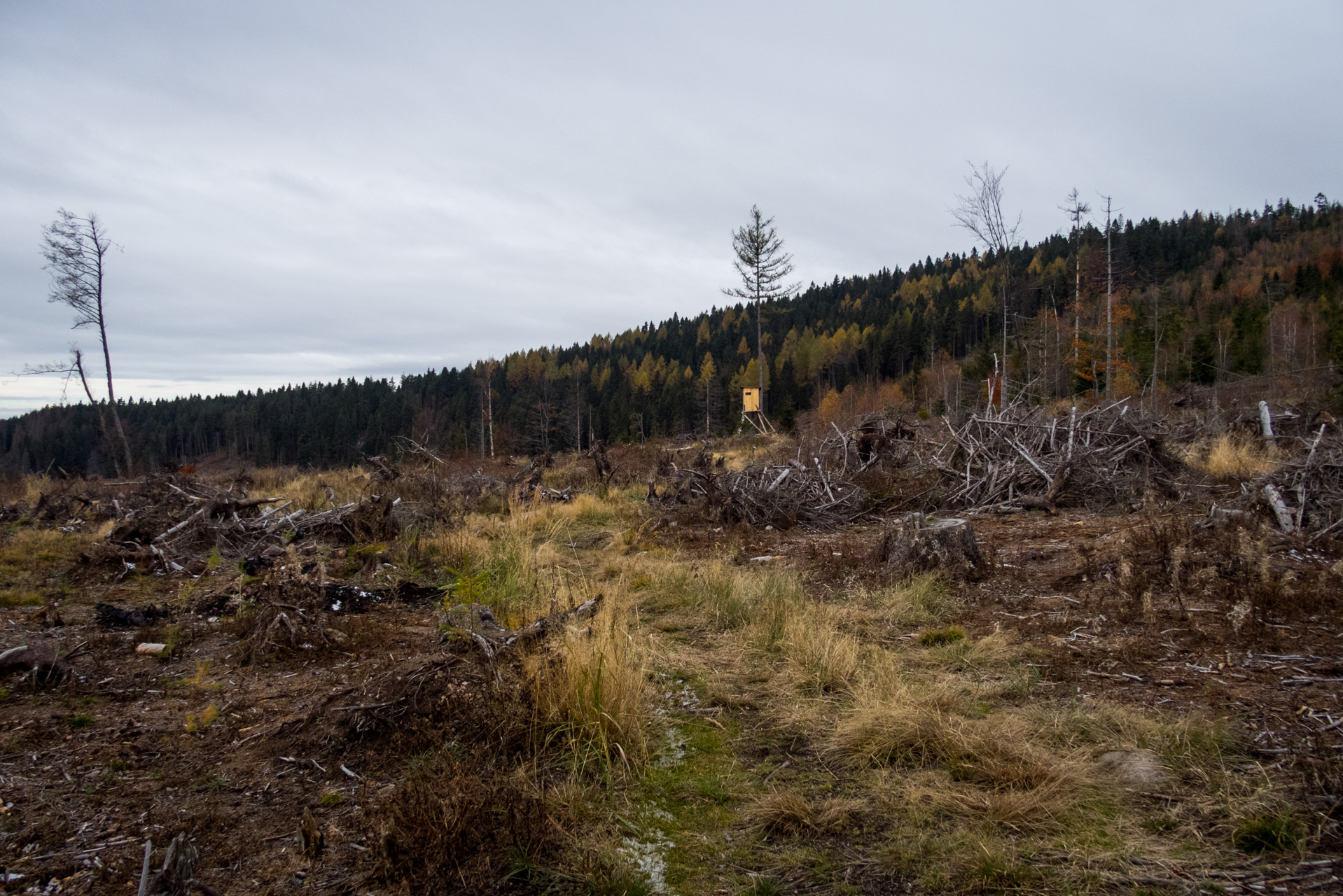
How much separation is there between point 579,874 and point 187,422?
125 m

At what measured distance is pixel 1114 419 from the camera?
968 cm

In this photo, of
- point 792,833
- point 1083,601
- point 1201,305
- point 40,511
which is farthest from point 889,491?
point 1201,305

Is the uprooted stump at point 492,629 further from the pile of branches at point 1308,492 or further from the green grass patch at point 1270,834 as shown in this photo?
the pile of branches at point 1308,492

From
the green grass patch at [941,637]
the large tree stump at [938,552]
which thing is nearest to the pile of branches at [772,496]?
the large tree stump at [938,552]

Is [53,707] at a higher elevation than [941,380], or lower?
lower

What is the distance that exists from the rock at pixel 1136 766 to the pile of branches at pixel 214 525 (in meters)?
8.12

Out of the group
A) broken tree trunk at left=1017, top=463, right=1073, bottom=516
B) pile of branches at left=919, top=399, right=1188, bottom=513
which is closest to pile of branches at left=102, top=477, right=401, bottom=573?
pile of branches at left=919, top=399, right=1188, bottom=513

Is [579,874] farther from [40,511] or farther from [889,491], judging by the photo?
[40,511]

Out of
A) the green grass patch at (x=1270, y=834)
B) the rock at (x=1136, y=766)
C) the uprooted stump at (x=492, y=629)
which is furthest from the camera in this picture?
the uprooted stump at (x=492, y=629)

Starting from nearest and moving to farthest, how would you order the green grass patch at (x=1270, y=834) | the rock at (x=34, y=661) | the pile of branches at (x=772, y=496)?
1. the green grass patch at (x=1270, y=834)
2. the rock at (x=34, y=661)
3. the pile of branches at (x=772, y=496)

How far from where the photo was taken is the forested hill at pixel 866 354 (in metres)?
38.2

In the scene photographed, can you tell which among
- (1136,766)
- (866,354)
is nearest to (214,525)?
(1136,766)

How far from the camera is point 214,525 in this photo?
8.00 metres

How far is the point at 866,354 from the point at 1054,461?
197 ft
